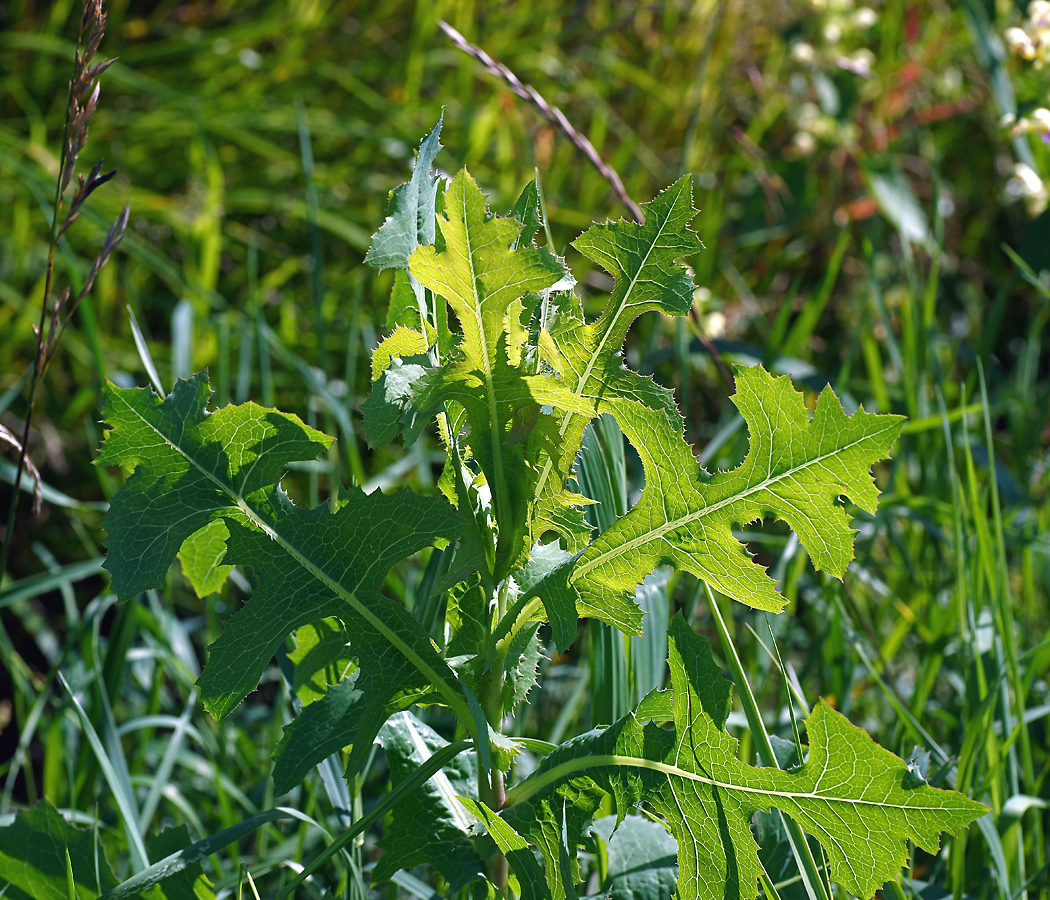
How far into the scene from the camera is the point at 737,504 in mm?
655

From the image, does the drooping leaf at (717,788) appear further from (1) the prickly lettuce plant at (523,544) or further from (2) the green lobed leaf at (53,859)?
(2) the green lobed leaf at (53,859)

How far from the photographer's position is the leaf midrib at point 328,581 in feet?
2.03

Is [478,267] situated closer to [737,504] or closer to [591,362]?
[591,362]

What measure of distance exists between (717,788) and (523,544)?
205mm

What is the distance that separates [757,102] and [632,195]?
0.63 metres

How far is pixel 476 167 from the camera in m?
2.53

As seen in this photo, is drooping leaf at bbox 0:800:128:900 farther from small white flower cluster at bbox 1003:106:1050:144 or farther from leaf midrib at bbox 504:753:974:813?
small white flower cluster at bbox 1003:106:1050:144

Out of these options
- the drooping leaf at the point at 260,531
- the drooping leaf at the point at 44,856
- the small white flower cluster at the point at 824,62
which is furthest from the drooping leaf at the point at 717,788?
the small white flower cluster at the point at 824,62

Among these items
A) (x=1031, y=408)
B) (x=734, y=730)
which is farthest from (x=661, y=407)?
(x=1031, y=408)

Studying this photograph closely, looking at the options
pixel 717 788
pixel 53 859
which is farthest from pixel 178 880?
pixel 717 788

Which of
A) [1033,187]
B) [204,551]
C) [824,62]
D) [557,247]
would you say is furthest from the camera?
[824,62]

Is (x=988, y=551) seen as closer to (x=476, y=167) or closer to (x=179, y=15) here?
(x=476, y=167)

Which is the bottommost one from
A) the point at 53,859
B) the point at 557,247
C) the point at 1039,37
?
the point at 53,859

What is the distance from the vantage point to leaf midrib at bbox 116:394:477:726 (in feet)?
2.03
